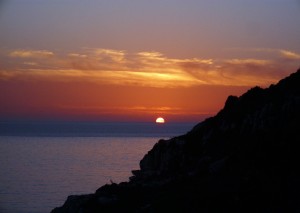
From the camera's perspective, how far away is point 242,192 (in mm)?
32031

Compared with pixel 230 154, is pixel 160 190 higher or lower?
lower

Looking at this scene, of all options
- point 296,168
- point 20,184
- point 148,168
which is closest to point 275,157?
point 296,168

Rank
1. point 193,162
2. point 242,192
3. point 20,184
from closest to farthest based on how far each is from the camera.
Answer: point 242,192 → point 193,162 → point 20,184

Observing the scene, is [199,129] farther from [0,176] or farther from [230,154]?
[0,176]

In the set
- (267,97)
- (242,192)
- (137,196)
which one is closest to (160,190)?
(137,196)

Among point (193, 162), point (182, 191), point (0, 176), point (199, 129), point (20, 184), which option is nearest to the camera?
point (182, 191)

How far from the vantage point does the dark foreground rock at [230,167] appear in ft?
105

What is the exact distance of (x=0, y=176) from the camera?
108438 millimetres

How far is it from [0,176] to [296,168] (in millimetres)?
84575

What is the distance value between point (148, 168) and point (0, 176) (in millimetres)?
69180

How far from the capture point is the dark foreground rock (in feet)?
105

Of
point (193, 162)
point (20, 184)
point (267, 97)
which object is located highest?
point (267, 97)

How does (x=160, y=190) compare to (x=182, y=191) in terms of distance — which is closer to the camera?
(x=182, y=191)

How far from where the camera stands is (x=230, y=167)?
118 feet
